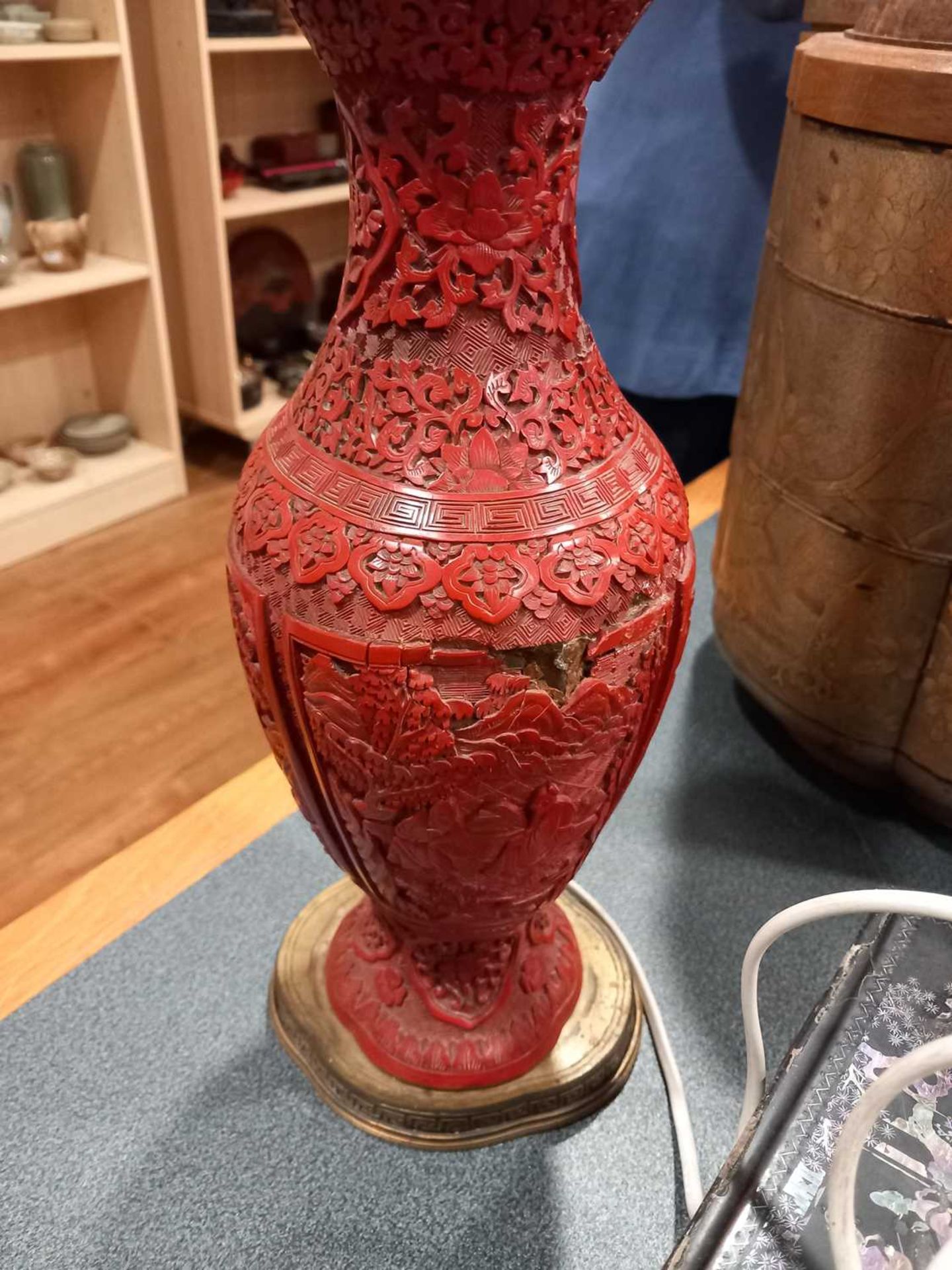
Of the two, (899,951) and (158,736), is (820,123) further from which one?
(158,736)

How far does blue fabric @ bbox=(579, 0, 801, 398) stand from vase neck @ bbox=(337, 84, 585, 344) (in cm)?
118

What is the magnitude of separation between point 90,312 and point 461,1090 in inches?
74.1

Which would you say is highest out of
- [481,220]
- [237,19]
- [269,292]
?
[237,19]

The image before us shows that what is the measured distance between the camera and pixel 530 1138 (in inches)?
37.7

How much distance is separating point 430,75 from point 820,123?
641 millimetres

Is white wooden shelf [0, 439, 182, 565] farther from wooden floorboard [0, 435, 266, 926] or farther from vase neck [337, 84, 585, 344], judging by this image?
vase neck [337, 84, 585, 344]

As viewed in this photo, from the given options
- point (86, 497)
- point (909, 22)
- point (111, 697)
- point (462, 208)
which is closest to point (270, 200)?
point (86, 497)

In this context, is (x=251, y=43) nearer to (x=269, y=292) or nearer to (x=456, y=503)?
(x=269, y=292)

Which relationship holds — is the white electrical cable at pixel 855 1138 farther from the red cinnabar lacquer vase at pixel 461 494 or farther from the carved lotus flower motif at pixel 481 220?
the carved lotus flower motif at pixel 481 220

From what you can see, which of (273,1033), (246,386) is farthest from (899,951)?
(246,386)

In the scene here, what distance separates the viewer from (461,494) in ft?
2.19

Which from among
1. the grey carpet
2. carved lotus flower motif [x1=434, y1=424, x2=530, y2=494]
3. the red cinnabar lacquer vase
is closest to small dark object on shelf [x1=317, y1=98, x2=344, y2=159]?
the grey carpet

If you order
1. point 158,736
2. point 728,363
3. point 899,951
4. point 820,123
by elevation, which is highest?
point 820,123

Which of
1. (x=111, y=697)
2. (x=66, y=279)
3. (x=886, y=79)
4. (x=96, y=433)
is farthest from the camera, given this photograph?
(x=96, y=433)
